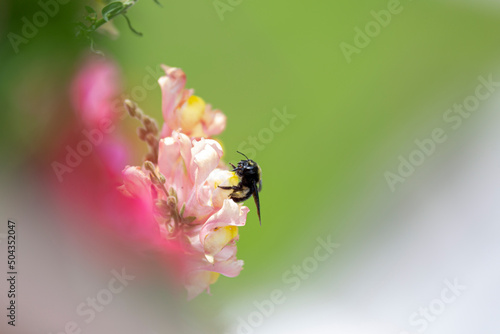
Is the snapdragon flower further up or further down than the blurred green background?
further down

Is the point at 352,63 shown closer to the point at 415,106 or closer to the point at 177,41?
the point at 415,106

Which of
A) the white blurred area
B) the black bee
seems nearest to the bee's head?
the black bee

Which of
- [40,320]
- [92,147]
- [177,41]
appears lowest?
[40,320]

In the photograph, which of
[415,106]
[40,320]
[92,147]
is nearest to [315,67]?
[415,106]

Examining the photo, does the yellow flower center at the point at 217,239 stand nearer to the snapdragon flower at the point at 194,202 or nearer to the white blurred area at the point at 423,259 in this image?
the snapdragon flower at the point at 194,202

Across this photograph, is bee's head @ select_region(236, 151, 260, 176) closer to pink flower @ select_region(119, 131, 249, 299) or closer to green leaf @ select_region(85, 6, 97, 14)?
pink flower @ select_region(119, 131, 249, 299)

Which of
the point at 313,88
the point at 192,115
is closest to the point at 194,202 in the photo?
the point at 192,115

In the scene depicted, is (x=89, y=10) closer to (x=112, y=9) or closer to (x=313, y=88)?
(x=112, y=9)
